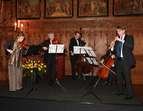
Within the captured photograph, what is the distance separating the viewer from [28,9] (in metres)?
7.51

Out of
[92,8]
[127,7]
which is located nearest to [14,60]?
[92,8]

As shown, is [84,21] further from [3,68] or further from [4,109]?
[4,109]

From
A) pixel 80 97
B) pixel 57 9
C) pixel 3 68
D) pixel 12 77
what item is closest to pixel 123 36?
pixel 80 97

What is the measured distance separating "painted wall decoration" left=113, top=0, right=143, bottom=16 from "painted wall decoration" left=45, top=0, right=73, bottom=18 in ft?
7.08

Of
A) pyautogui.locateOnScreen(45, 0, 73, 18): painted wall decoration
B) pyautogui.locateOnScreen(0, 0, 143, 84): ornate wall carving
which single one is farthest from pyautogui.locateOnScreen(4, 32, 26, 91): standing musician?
pyautogui.locateOnScreen(45, 0, 73, 18): painted wall decoration

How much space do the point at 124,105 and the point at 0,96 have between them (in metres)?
3.07

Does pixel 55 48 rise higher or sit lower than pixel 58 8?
lower

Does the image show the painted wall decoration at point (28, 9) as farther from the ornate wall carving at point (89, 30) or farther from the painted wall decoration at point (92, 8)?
the painted wall decoration at point (92, 8)

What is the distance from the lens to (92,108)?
10.5 feet

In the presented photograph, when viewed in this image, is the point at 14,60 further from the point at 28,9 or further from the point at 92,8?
the point at 92,8

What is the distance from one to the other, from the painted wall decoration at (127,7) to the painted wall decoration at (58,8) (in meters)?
2.16

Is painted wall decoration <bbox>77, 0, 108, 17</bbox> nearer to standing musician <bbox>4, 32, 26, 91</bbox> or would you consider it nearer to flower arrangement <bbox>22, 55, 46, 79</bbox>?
flower arrangement <bbox>22, 55, 46, 79</bbox>

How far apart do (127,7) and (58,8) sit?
3331mm

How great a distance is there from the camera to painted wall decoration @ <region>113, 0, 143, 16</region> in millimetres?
6570
